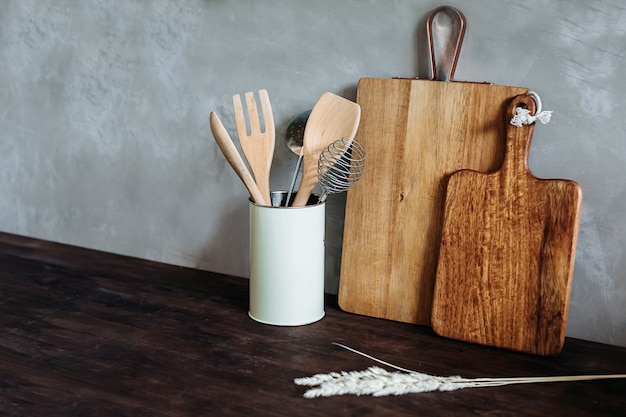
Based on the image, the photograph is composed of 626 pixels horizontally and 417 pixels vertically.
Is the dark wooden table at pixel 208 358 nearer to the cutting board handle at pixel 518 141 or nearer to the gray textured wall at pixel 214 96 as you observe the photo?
the gray textured wall at pixel 214 96

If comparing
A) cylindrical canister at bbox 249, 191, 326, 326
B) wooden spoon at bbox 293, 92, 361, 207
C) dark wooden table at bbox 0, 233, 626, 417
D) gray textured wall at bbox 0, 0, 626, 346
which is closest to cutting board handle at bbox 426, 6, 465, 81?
gray textured wall at bbox 0, 0, 626, 346

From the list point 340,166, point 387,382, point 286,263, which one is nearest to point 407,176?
point 340,166

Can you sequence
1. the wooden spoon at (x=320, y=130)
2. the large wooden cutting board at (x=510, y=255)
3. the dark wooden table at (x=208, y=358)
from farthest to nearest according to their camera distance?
the wooden spoon at (x=320, y=130)
the large wooden cutting board at (x=510, y=255)
the dark wooden table at (x=208, y=358)

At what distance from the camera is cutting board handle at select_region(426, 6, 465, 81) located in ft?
3.44

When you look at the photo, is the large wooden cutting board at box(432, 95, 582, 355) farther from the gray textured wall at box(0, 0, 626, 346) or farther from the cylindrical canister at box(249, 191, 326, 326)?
the cylindrical canister at box(249, 191, 326, 326)

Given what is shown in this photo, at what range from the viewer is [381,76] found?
3.68ft

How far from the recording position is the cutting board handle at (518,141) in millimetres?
987

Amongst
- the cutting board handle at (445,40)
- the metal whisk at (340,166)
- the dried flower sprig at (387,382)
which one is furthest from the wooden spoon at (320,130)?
the dried flower sprig at (387,382)

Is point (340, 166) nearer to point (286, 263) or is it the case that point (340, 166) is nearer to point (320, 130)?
point (320, 130)

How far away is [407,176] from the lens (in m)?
1.08

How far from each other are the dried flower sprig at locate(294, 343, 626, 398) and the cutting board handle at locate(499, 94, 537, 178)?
0.28 metres

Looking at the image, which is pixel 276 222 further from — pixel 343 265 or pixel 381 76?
pixel 381 76

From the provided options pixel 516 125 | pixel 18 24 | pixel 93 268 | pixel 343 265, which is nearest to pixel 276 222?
pixel 343 265

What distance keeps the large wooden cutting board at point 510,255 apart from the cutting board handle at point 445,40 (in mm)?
116
